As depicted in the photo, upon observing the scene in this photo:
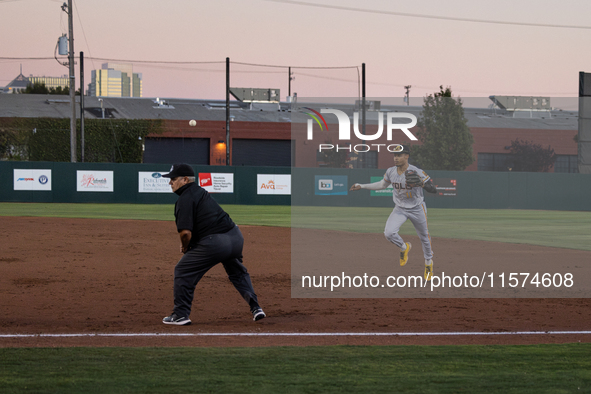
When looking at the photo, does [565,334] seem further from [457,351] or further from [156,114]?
[156,114]

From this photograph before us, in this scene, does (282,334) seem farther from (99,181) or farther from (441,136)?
(99,181)

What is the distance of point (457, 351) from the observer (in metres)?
5.38

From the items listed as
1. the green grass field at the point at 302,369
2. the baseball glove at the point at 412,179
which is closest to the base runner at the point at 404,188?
the baseball glove at the point at 412,179

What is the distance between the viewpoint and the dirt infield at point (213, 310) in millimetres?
6027

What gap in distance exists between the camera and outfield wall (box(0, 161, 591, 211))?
29.9 m

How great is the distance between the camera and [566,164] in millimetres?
27172

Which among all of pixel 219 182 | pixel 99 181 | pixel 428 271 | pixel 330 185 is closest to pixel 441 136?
pixel 428 271

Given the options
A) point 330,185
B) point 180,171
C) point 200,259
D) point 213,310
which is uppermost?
point 180,171

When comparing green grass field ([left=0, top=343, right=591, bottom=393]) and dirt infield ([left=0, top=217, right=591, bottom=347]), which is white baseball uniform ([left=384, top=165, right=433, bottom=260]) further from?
green grass field ([left=0, top=343, right=591, bottom=393])

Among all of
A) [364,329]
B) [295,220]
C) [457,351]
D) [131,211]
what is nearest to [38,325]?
[364,329]

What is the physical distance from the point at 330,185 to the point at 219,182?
7.15 m

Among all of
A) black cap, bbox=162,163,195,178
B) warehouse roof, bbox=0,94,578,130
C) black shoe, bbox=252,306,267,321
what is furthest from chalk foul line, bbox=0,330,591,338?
warehouse roof, bbox=0,94,578,130

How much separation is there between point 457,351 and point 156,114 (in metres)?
48.4

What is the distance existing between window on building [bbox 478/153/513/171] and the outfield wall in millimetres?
372
